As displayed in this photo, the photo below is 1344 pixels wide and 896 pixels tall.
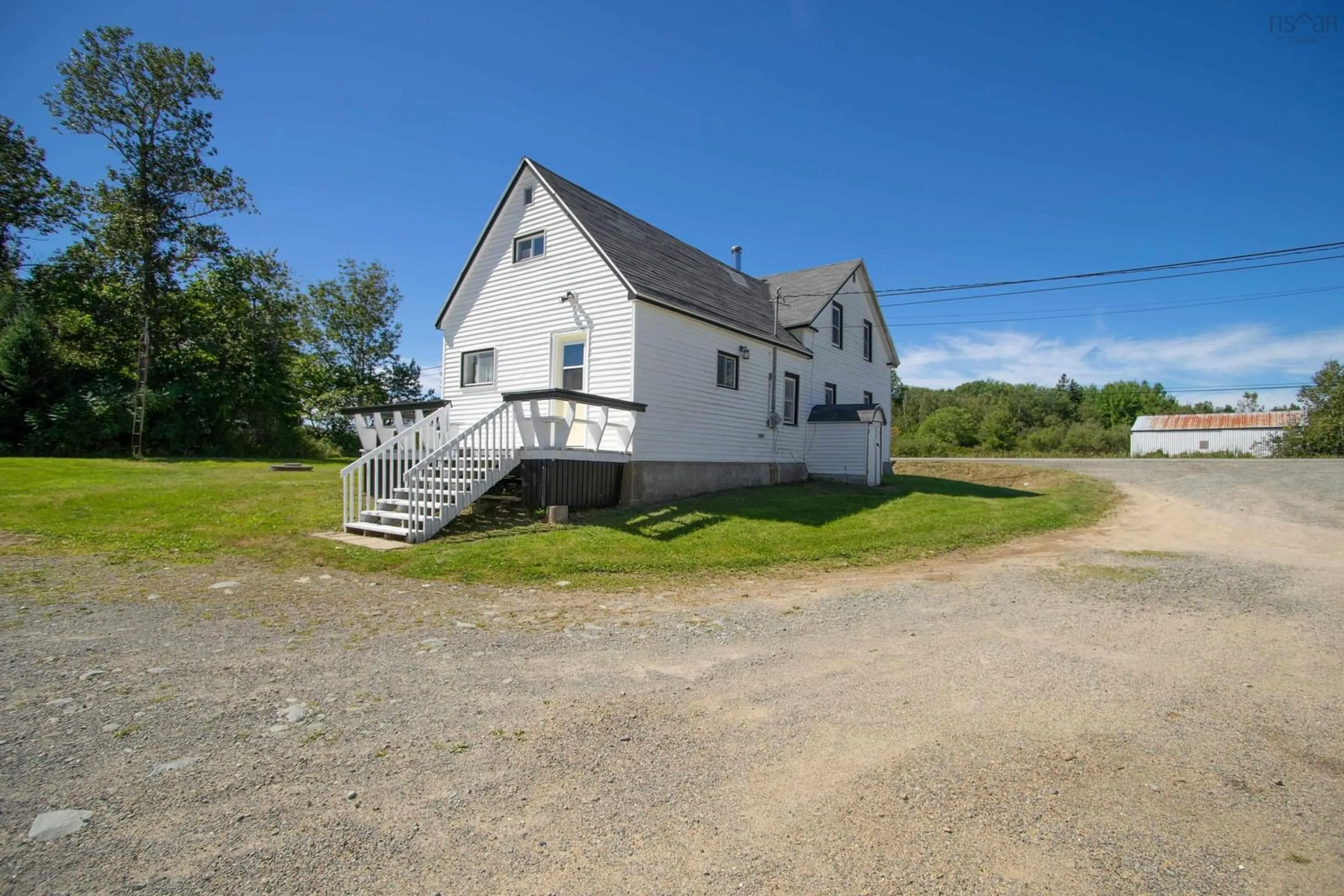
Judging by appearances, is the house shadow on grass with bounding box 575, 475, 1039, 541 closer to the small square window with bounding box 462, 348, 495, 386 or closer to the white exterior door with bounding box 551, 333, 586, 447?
the white exterior door with bounding box 551, 333, 586, 447

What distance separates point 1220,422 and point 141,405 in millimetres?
71416

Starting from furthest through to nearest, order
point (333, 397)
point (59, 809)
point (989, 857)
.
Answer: point (333, 397) < point (59, 809) < point (989, 857)

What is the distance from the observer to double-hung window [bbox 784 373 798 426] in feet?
58.2

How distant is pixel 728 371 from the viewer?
15547 mm

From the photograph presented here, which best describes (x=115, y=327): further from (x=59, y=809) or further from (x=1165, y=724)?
(x=1165, y=724)

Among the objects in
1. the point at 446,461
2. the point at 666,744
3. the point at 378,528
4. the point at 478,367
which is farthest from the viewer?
the point at 478,367

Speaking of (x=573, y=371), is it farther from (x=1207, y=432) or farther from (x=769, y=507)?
(x=1207, y=432)

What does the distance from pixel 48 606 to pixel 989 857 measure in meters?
7.96

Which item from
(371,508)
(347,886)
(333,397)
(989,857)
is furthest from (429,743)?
(333,397)

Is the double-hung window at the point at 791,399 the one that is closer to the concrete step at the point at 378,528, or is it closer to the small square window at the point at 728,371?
the small square window at the point at 728,371

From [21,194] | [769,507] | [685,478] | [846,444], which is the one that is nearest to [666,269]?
[685,478]

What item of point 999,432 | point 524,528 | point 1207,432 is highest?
point 999,432

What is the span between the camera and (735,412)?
1563 centimetres

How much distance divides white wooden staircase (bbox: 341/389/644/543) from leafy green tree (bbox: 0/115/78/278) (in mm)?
26655
